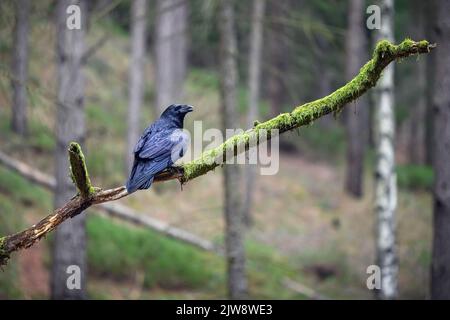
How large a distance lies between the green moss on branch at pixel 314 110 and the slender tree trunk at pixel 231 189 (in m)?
4.01

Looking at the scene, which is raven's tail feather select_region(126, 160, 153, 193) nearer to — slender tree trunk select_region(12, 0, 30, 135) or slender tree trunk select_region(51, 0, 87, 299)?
slender tree trunk select_region(12, 0, 30, 135)

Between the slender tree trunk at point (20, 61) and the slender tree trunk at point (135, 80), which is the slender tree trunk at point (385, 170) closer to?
the slender tree trunk at point (20, 61)

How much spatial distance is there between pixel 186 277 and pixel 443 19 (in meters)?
7.21

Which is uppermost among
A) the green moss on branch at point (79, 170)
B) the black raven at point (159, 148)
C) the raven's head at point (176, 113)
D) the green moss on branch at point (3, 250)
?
the raven's head at point (176, 113)

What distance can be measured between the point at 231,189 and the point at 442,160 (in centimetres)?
345

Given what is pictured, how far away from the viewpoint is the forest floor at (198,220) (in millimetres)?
11750

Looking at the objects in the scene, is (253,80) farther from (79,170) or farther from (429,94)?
(79,170)

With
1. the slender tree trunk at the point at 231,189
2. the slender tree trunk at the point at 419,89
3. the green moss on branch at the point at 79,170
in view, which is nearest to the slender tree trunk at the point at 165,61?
the slender tree trunk at the point at 231,189

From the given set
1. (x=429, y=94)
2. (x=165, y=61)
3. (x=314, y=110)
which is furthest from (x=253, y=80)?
(x=314, y=110)

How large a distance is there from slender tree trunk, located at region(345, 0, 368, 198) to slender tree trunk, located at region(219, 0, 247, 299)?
9123 millimetres

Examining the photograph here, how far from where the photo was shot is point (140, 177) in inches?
221

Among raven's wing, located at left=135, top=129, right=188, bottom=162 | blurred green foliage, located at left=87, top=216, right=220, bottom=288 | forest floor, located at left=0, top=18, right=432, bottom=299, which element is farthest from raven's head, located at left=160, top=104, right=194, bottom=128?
blurred green foliage, located at left=87, top=216, right=220, bottom=288

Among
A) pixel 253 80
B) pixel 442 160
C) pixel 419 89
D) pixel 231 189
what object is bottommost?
pixel 231 189
